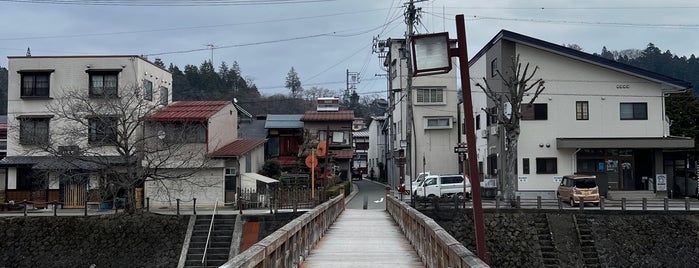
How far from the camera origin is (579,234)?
2636 cm

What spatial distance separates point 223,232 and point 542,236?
47.2ft

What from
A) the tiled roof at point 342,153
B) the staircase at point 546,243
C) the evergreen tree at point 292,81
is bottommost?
the staircase at point 546,243

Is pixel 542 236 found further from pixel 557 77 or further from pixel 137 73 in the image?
pixel 137 73

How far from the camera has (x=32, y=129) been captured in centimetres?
3456

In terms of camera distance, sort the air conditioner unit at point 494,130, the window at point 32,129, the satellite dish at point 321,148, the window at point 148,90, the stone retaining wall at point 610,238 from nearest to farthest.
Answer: the stone retaining wall at point 610,238 → the window at point 32,129 → the window at point 148,90 → the air conditioner unit at point 494,130 → the satellite dish at point 321,148

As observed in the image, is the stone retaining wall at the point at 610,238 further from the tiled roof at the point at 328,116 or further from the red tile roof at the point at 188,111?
the tiled roof at the point at 328,116

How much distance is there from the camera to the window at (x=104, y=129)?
27.8 meters

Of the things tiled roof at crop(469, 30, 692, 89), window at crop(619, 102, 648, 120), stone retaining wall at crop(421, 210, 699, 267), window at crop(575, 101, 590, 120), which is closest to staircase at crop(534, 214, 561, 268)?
stone retaining wall at crop(421, 210, 699, 267)

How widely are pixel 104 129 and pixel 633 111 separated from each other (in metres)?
29.5

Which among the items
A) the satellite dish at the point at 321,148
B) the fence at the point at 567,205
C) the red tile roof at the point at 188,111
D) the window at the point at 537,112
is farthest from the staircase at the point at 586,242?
the red tile roof at the point at 188,111

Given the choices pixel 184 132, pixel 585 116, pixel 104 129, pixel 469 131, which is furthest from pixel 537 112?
pixel 469 131

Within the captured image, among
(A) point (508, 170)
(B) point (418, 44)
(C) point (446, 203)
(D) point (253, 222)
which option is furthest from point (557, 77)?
(B) point (418, 44)

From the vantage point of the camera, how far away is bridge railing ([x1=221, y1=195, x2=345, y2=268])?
6.89 m

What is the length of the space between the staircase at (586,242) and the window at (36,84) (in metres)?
30.3
